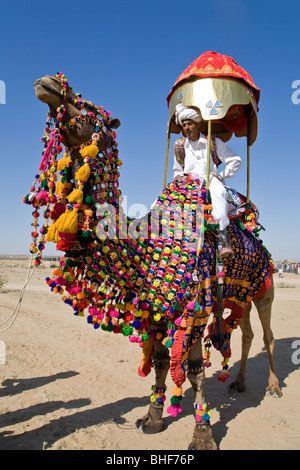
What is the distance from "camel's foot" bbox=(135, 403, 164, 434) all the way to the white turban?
3381 mm

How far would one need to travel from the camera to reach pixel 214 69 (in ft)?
12.9

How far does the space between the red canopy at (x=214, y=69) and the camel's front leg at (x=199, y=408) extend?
299cm

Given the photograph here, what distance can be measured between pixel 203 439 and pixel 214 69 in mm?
4019

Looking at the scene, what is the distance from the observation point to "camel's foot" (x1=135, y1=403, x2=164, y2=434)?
152 inches

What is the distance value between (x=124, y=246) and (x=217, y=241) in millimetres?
1183

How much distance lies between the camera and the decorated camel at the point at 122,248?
109 inches

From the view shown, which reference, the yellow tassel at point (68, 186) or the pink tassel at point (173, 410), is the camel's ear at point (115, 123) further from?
the pink tassel at point (173, 410)

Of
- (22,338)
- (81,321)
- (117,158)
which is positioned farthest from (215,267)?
(81,321)

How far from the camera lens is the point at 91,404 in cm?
461

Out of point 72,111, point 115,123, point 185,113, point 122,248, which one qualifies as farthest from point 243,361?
point 72,111

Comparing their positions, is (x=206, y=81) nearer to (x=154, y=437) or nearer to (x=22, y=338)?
(x=154, y=437)

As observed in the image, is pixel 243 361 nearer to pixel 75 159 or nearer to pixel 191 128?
pixel 191 128

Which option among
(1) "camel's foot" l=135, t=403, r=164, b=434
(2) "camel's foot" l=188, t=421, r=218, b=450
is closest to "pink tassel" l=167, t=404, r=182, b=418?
(2) "camel's foot" l=188, t=421, r=218, b=450

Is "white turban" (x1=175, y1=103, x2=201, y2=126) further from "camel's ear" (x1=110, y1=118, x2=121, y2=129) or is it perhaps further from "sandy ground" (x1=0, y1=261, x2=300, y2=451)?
"sandy ground" (x1=0, y1=261, x2=300, y2=451)
